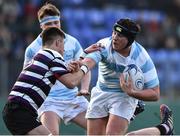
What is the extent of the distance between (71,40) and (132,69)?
1477mm

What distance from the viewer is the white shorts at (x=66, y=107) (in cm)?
1162

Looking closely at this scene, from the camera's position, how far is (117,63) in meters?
10.7

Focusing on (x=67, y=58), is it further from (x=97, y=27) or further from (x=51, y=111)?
(x=97, y=27)

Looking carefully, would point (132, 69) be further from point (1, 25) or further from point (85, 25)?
point (85, 25)

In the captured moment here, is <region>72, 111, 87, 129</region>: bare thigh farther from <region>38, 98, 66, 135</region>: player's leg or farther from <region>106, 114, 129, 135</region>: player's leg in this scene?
<region>106, 114, 129, 135</region>: player's leg

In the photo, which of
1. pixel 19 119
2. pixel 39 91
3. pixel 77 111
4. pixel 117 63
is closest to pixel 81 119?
pixel 77 111

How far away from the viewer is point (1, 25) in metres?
18.8

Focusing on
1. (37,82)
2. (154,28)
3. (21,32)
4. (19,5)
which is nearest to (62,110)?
(37,82)

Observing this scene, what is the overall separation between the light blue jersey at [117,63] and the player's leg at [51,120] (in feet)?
3.34

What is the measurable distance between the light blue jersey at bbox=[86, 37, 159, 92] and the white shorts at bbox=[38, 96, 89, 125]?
905mm

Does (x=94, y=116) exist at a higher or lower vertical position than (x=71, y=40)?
lower

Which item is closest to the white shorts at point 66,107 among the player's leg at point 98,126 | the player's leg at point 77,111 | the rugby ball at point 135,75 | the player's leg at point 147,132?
the player's leg at point 77,111

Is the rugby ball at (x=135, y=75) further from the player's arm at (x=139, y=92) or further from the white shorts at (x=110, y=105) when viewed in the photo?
the white shorts at (x=110, y=105)

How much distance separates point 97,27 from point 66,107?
360 inches
